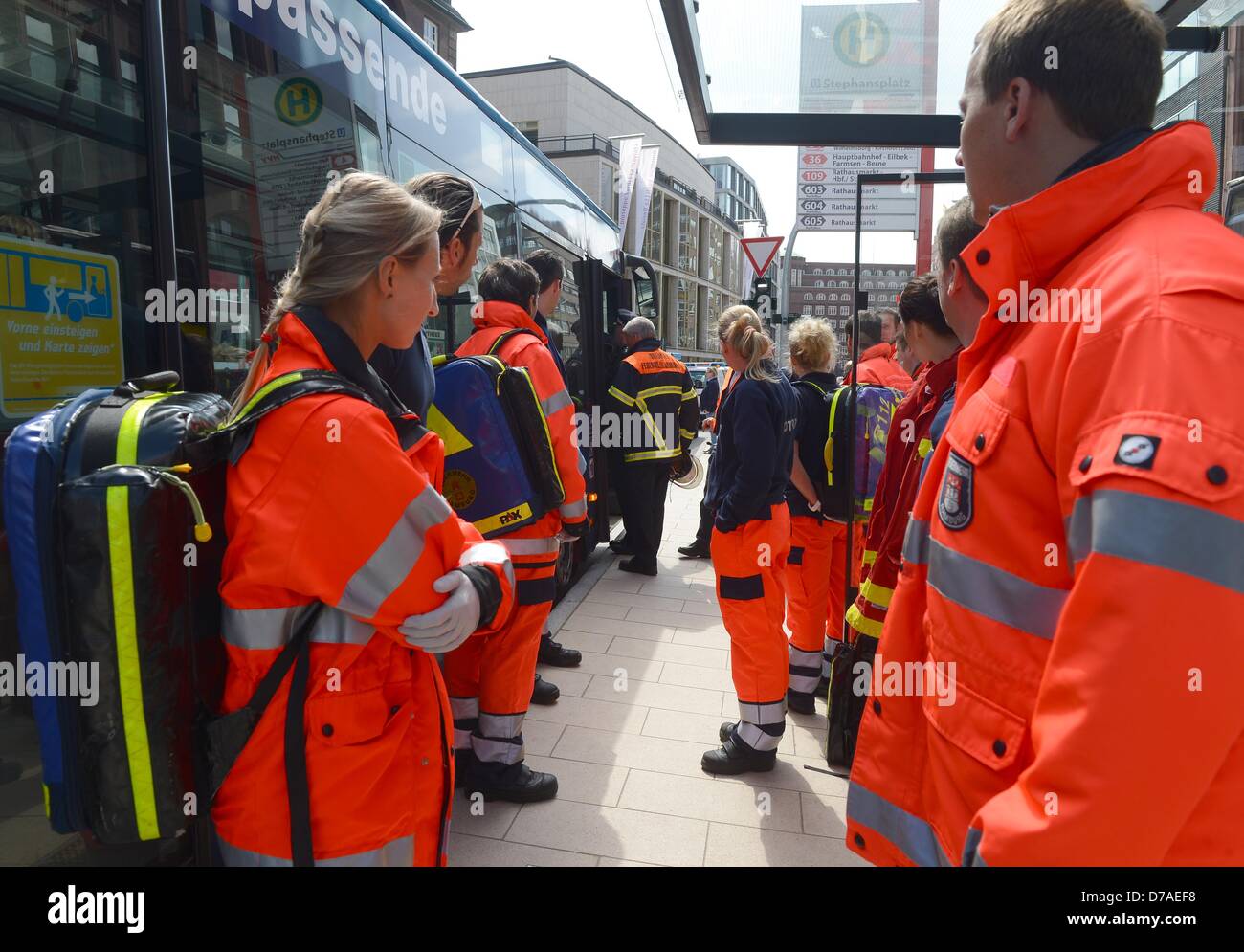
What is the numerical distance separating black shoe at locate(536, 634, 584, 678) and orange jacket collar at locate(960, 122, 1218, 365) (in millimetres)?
4228

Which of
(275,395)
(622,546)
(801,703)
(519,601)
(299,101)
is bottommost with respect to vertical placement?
(801,703)

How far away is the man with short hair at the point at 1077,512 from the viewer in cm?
80

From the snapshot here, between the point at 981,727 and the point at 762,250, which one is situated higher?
the point at 762,250

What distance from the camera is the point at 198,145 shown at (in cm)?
257

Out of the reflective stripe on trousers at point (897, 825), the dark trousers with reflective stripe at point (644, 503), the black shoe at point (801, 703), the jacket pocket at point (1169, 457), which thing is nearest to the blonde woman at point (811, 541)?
the black shoe at point (801, 703)

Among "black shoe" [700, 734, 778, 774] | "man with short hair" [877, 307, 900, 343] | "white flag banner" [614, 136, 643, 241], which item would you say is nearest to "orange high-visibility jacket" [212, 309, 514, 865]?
"black shoe" [700, 734, 778, 774]

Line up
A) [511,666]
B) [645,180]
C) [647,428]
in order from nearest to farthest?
1. [511,666]
2. [647,428]
3. [645,180]

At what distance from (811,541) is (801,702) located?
947mm

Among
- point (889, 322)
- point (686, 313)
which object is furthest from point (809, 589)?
point (686, 313)

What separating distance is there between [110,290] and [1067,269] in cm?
239

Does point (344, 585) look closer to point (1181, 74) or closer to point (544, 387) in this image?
point (544, 387)

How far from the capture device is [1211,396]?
822 mm
